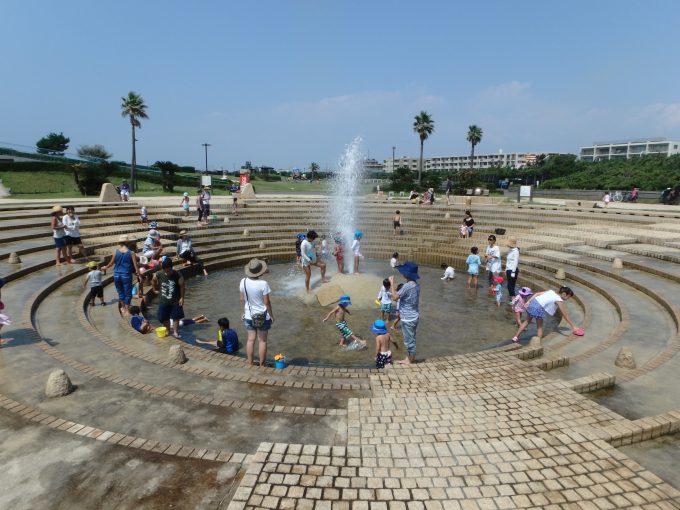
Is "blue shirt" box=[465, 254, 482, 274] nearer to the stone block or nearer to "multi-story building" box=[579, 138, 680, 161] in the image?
the stone block

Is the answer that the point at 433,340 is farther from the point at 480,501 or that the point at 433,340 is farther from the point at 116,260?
the point at 116,260

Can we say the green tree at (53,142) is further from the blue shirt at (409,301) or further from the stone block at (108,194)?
the blue shirt at (409,301)

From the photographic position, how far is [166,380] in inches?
243

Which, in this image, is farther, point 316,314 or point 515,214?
point 515,214

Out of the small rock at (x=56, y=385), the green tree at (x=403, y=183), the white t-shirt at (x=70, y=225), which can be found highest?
the green tree at (x=403, y=183)

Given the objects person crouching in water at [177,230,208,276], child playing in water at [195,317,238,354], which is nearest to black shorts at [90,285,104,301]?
child playing in water at [195,317,238,354]

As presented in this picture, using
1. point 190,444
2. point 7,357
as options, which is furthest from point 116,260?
point 190,444

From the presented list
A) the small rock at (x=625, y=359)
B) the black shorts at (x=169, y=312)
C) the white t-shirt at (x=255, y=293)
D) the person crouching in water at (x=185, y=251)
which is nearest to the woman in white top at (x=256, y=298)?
the white t-shirt at (x=255, y=293)

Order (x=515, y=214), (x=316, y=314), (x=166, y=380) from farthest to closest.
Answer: (x=515, y=214) < (x=316, y=314) < (x=166, y=380)

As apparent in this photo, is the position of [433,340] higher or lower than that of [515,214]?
lower

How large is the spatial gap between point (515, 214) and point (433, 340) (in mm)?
16145

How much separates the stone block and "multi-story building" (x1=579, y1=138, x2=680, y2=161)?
135845mm

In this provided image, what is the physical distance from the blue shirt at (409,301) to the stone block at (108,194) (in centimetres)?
2191

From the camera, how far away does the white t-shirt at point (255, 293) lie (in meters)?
6.62
